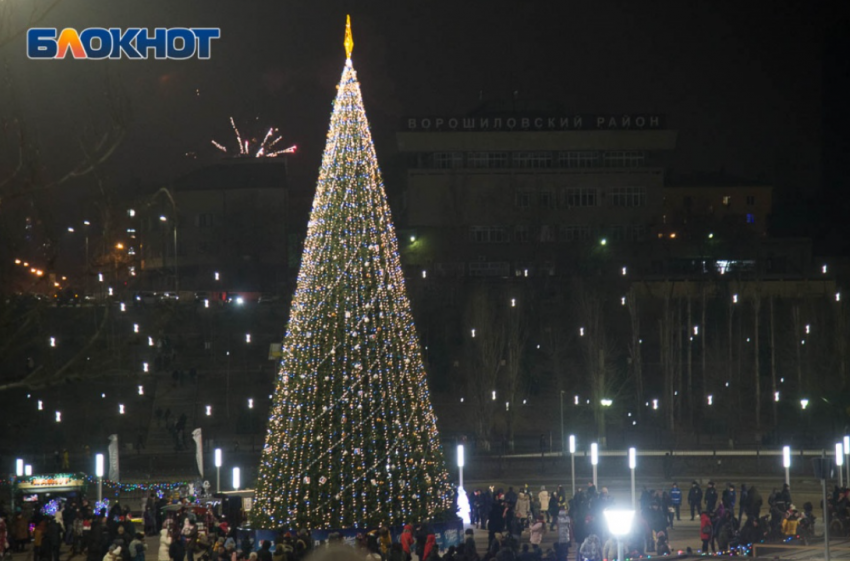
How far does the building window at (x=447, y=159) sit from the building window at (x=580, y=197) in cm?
645

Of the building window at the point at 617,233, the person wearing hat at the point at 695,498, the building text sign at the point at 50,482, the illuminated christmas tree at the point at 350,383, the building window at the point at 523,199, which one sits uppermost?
the building window at the point at 523,199

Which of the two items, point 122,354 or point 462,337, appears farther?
point 462,337

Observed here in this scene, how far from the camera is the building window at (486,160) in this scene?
8512cm

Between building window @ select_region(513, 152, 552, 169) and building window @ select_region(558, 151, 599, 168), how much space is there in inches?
28.1

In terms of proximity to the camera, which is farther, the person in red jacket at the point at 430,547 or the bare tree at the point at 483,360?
the bare tree at the point at 483,360

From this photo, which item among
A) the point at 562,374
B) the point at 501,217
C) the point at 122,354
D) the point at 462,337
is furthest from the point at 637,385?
the point at 122,354

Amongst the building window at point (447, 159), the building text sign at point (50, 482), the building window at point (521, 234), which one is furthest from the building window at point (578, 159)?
the building text sign at point (50, 482)

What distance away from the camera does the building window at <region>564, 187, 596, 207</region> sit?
84438 millimetres

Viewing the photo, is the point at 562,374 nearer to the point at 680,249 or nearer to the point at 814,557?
the point at 680,249

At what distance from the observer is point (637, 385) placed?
59094 mm

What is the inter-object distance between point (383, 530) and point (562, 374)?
42455mm

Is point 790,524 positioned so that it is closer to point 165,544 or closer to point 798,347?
point 165,544

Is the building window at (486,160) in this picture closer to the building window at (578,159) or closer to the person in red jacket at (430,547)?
the building window at (578,159)

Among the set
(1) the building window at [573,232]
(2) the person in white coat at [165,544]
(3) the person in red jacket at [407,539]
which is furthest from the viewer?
(1) the building window at [573,232]
